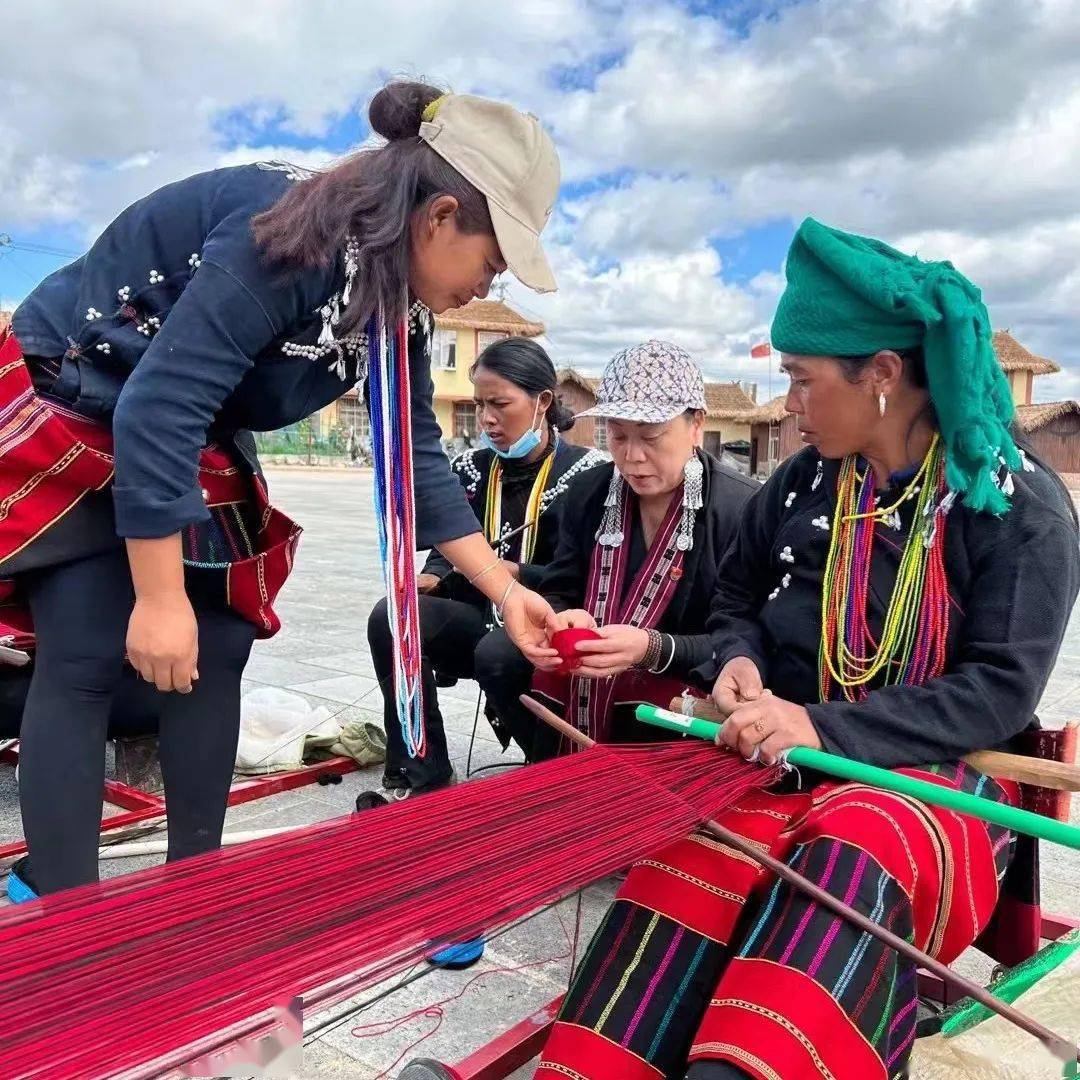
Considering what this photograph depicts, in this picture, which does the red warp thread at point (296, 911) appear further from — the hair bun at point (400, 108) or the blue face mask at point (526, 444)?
the blue face mask at point (526, 444)

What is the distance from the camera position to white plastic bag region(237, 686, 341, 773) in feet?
10.4

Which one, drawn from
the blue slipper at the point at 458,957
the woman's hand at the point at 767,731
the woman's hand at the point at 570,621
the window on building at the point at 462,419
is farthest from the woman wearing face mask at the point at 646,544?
the window on building at the point at 462,419

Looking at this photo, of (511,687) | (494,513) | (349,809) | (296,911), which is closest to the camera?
(296,911)

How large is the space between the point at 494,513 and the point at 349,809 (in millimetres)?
1014

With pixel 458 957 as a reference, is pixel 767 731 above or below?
above

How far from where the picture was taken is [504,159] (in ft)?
5.30

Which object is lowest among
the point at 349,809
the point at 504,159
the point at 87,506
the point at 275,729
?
the point at 349,809

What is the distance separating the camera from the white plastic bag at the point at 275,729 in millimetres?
3176

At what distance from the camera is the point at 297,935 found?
1071 mm

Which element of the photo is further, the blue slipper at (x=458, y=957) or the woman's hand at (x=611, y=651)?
the woman's hand at (x=611, y=651)

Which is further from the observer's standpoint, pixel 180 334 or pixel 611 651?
pixel 611 651

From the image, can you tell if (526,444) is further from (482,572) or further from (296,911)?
(296,911)

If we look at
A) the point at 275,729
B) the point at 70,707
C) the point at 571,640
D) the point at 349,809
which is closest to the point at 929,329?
the point at 571,640

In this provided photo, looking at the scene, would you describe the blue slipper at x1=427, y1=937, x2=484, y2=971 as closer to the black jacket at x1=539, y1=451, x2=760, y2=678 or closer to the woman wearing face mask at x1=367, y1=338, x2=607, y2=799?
the black jacket at x1=539, y1=451, x2=760, y2=678
